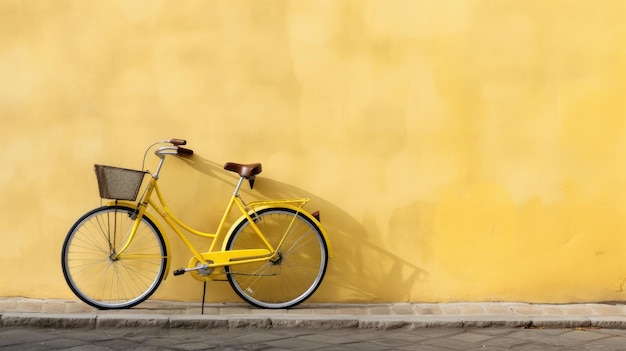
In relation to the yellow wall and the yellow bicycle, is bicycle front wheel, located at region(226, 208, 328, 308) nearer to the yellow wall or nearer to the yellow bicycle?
the yellow bicycle

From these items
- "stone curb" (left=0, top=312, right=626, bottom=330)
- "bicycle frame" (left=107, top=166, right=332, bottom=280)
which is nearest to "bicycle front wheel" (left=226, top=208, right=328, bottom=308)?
"bicycle frame" (left=107, top=166, right=332, bottom=280)

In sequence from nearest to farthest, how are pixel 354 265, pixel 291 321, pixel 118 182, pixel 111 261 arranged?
pixel 291 321 → pixel 118 182 → pixel 111 261 → pixel 354 265

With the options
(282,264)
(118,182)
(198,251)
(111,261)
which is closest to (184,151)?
(118,182)

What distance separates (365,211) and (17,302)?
2950 mm

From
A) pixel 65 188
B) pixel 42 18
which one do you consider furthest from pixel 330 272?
pixel 42 18

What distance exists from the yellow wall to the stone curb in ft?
2.05

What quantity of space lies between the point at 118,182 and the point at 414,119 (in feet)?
8.20

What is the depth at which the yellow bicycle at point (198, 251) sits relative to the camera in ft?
22.8

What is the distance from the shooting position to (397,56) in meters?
7.29

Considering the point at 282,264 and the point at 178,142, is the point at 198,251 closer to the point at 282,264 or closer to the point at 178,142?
the point at 282,264

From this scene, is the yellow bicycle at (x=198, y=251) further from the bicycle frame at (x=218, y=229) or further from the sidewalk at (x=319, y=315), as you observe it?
the sidewalk at (x=319, y=315)

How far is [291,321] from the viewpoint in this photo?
21.5 feet

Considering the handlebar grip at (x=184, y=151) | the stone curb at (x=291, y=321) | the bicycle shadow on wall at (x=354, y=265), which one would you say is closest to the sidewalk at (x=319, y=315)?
the stone curb at (x=291, y=321)

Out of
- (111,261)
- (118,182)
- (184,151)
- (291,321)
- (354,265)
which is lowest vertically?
(291,321)
